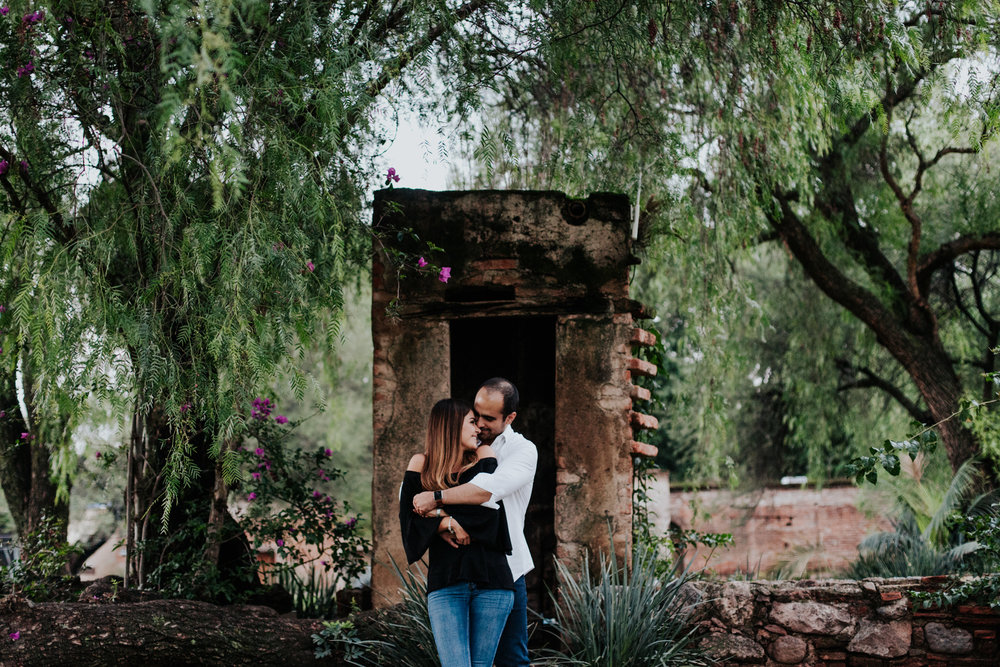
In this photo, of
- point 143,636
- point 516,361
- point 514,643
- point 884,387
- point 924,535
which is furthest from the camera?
point 884,387

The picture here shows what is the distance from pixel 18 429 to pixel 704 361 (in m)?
5.73

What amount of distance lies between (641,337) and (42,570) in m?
3.84

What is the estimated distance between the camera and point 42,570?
5.32m

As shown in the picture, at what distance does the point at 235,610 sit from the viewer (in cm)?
495

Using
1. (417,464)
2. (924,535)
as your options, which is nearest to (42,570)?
(417,464)

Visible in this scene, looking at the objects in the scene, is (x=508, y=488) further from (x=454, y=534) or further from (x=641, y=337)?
(x=641, y=337)

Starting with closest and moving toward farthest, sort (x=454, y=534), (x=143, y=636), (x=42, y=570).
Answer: (x=454, y=534)
(x=143, y=636)
(x=42, y=570)

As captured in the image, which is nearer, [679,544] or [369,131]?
[369,131]

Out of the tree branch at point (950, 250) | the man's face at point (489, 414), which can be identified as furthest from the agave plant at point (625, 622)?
the tree branch at point (950, 250)

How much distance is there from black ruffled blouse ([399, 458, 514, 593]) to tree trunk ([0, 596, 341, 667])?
1.55m

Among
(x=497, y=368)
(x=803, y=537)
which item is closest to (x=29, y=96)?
(x=497, y=368)

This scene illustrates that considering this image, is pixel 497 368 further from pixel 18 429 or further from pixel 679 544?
pixel 18 429

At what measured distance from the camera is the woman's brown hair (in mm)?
3619

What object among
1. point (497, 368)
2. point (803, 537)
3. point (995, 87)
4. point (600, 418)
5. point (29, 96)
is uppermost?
point (995, 87)
